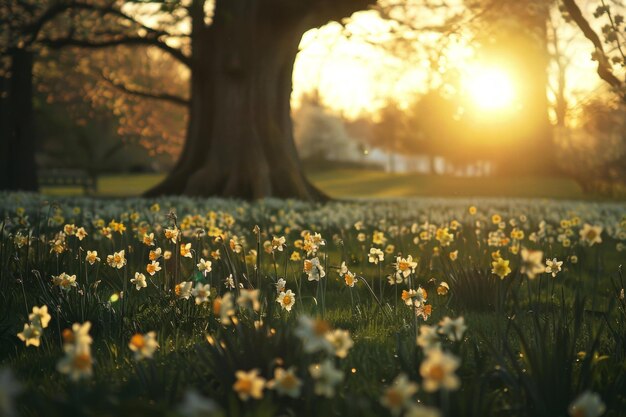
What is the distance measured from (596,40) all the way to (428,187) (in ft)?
120

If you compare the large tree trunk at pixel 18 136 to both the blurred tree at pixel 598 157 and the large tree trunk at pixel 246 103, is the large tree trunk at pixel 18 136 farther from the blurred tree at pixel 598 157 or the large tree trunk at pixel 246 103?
the blurred tree at pixel 598 157

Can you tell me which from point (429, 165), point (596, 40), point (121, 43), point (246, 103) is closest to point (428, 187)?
point (246, 103)

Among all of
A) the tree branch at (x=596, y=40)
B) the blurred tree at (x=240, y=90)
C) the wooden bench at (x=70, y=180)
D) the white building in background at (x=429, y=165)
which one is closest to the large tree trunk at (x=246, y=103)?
the blurred tree at (x=240, y=90)

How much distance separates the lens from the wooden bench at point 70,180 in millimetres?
34375

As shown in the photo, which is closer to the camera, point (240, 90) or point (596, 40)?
point (596, 40)

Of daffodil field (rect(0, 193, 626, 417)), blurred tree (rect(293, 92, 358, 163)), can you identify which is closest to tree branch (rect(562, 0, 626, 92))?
daffodil field (rect(0, 193, 626, 417))

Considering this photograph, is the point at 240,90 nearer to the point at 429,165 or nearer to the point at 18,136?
the point at 18,136

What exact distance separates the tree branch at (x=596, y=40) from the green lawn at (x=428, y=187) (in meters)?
24.7

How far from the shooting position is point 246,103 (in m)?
17.3

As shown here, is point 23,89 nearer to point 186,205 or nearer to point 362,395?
point 186,205

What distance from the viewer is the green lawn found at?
3338 cm

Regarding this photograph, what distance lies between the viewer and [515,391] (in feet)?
9.22

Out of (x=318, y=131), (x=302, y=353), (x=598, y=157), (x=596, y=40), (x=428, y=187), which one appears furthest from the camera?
(x=318, y=131)

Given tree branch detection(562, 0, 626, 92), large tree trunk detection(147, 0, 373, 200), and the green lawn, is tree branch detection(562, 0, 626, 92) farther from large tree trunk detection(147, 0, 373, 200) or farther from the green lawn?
the green lawn
